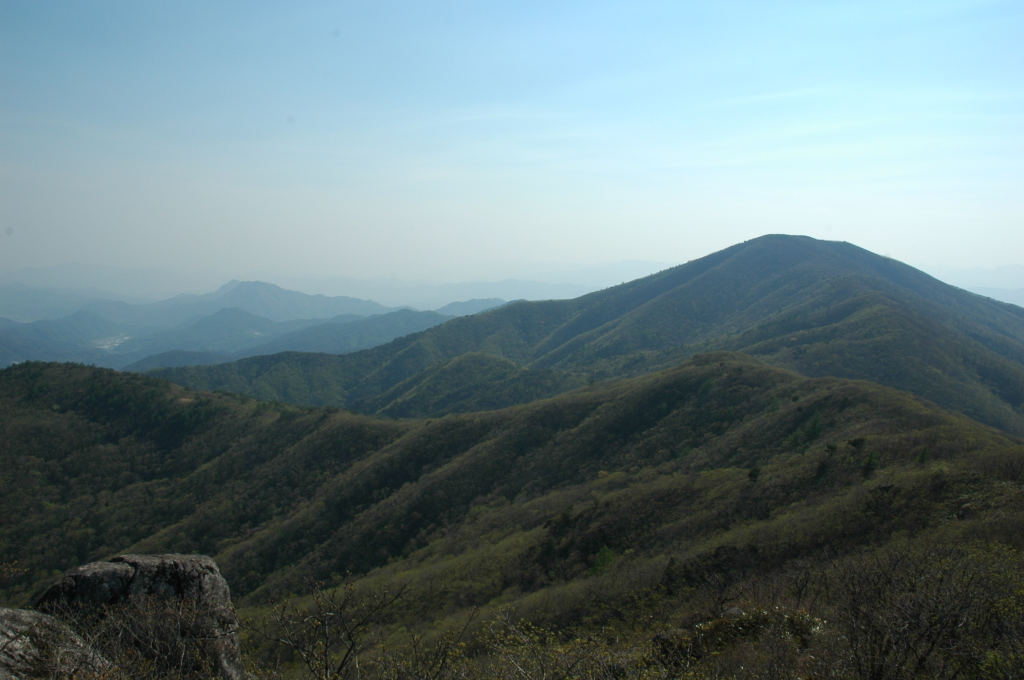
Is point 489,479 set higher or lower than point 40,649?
lower

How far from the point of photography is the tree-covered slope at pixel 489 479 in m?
27.7

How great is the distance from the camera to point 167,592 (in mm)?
19953

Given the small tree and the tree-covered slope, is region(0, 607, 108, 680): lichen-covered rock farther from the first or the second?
the tree-covered slope

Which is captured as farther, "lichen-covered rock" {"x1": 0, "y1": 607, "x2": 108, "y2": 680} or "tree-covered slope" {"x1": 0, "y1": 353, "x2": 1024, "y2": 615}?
"tree-covered slope" {"x1": 0, "y1": 353, "x2": 1024, "y2": 615}

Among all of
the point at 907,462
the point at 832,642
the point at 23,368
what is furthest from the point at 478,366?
the point at 832,642

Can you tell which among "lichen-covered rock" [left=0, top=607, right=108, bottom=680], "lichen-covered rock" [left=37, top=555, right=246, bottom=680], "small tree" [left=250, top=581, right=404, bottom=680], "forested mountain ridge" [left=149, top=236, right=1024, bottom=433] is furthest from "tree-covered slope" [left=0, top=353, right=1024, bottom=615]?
"forested mountain ridge" [left=149, top=236, right=1024, bottom=433]

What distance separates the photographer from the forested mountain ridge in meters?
79.7

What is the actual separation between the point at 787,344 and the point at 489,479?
245ft

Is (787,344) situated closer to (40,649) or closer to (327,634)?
(327,634)

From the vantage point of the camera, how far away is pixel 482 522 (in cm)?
4391

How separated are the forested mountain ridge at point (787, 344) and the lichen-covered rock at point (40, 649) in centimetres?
8745

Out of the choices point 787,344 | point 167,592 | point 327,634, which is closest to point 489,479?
point 167,592

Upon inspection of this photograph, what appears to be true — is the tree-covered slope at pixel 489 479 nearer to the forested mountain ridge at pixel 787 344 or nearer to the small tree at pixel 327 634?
the small tree at pixel 327 634

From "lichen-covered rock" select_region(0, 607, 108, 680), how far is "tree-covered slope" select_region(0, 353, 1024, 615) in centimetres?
1926
